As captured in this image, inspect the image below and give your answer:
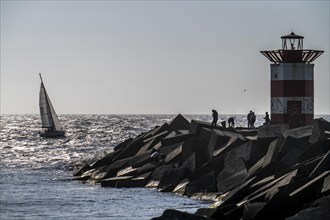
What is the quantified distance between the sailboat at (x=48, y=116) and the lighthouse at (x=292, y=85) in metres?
49.6

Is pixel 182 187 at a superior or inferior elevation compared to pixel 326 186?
inferior

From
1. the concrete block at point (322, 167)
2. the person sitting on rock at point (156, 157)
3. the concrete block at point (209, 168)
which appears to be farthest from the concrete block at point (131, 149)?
the concrete block at point (322, 167)

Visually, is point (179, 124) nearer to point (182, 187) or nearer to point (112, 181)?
point (112, 181)

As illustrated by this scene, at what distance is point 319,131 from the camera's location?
2597 cm

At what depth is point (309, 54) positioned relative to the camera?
33250 mm

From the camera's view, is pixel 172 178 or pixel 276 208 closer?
pixel 276 208

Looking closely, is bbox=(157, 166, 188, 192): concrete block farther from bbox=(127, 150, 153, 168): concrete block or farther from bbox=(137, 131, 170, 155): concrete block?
bbox=(137, 131, 170, 155): concrete block

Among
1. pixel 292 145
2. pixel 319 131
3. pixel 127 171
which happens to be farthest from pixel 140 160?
pixel 319 131

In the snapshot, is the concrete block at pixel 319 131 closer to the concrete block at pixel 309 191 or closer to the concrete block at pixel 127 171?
the concrete block at pixel 309 191

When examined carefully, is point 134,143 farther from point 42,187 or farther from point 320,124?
point 320,124

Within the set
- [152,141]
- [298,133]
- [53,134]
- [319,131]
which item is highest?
[319,131]

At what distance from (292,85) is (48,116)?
176ft

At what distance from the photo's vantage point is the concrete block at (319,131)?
25641 millimetres

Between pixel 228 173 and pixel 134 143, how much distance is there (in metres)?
11.9
